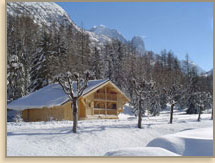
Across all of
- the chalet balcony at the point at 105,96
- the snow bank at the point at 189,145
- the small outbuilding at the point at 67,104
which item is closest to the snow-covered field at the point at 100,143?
the snow bank at the point at 189,145

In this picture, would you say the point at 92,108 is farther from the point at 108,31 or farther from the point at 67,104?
the point at 108,31

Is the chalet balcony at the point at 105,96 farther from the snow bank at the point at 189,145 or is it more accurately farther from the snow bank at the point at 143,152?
the snow bank at the point at 143,152

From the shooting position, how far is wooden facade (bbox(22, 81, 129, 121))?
22.7 meters

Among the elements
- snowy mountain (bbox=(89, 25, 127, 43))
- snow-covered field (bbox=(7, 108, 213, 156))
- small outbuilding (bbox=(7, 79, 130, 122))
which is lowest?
snow-covered field (bbox=(7, 108, 213, 156))

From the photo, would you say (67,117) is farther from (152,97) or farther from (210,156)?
(152,97)

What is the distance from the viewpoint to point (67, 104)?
22.9m

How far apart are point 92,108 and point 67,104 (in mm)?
2900

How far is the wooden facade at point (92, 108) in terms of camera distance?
22.7m

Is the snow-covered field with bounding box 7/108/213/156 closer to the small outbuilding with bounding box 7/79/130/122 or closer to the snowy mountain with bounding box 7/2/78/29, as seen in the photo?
the snowy mountain with bounding box 7/2/78/29

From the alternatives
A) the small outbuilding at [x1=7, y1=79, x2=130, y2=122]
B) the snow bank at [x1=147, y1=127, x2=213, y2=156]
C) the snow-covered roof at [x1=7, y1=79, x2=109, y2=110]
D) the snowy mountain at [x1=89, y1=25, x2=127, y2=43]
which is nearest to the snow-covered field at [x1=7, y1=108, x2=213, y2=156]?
the snow bank at [x1=147, y1=127, x2=213, y2=156]

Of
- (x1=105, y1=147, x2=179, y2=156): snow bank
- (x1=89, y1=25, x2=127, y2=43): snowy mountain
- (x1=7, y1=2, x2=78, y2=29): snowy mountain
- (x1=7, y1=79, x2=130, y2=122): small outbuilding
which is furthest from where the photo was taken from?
(x1=7, y1=79, x2=130, y2=122): small outbuilding

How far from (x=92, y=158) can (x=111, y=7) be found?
592 centimetres

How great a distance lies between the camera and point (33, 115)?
24.1 meters

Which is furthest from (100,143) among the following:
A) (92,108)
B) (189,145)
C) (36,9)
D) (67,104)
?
Result: (92,108)
